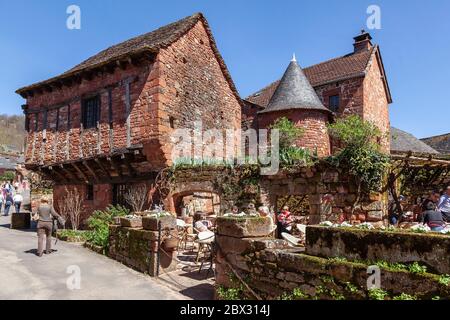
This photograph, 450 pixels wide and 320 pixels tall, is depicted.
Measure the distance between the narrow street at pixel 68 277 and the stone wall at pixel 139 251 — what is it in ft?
0.65

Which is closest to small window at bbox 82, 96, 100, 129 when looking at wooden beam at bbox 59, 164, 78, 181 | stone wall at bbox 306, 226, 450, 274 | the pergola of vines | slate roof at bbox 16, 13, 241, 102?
slate roof at bbox 16, 13, 241, 102

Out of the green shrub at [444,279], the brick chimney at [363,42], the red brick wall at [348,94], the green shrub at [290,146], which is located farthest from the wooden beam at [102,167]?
the brick chimney at [363,42]

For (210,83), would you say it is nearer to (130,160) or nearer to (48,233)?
(130,160)

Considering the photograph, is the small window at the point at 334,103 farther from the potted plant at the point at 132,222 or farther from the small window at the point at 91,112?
the potted plant at the point at 132,222

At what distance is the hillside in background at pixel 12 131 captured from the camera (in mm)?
61531

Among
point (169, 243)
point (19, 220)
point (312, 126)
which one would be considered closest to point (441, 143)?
point (312, 126)

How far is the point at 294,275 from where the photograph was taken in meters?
4.46

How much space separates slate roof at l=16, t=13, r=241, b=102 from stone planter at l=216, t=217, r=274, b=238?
8301 mm

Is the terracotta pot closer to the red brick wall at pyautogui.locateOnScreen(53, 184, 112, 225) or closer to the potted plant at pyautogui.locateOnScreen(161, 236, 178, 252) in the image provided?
the potted plant at pyautogui.locateOnScreen(161, 236, 178, 252)

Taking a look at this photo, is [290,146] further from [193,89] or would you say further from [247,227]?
[247,227]

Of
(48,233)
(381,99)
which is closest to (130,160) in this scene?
(48,233)

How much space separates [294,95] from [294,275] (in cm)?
1368

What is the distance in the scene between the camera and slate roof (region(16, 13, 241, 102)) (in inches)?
480

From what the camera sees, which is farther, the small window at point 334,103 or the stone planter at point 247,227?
the small window at point 334,103
